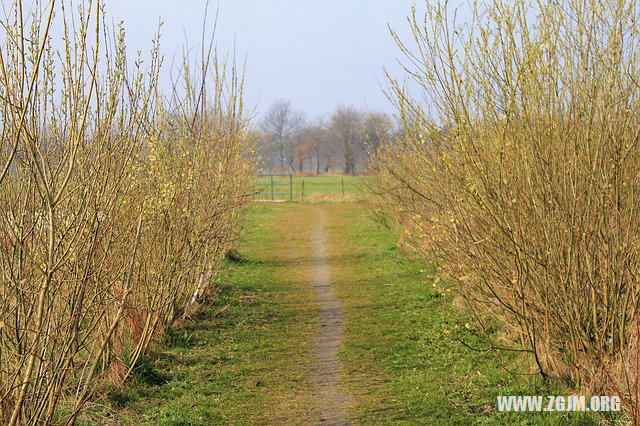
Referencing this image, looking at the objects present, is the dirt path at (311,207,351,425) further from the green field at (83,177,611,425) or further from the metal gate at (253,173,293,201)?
the metal gate at (253,173,293,201)

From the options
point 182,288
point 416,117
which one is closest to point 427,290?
point 182,288

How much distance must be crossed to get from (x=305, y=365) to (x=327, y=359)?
30cm

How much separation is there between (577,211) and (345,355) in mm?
3136

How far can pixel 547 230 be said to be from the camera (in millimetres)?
5402

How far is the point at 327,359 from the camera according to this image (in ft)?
24.0

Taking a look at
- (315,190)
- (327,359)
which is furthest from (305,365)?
(315,190)

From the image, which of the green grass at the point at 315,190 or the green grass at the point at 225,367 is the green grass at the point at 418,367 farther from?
the green grass at the point at 315,190

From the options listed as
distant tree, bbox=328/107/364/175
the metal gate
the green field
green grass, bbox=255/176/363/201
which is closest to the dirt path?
the green field

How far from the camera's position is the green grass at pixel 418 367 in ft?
18.2

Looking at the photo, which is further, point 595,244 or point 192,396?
point 192,396

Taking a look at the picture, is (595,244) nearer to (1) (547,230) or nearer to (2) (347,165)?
(1) (547,230)

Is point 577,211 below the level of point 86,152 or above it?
below

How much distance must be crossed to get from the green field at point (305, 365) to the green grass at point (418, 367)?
0.03ft

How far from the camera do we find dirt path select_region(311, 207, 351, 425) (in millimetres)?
5738
